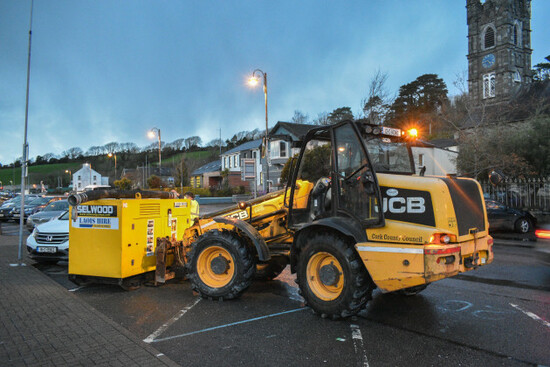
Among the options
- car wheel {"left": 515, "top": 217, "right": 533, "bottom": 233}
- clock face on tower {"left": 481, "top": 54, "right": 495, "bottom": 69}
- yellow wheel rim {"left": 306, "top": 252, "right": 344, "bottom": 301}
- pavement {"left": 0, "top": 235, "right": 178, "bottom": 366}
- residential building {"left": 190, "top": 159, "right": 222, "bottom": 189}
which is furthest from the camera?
Result: clock face on tower {"left": 481, "top": 54, "right": 495, "bottom": 69}

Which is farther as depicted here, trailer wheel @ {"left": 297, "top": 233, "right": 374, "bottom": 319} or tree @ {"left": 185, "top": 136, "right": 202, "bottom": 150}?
tree @ {"left": 185, "top": 136, "right": 202, "bottom": 150}

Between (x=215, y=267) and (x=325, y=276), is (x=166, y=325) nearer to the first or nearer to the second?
(x=215, y=267)

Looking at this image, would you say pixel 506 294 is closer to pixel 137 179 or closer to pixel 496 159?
pixel 496 159

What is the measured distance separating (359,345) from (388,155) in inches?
107

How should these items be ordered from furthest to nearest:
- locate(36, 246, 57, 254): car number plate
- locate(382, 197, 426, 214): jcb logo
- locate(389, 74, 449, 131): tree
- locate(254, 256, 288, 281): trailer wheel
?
locate(389, 74, 449, 131): tree
locate(36, 246, 57, 254): car number plate
locate(254, 256, 288, 281): trailer wheel
locate(382, 197, 426, 214): jcb logo

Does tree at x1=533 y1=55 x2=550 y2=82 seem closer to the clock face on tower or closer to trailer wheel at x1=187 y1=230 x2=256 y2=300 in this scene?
the clock face on tower

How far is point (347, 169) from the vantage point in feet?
17.8

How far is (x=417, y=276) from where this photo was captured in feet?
15.3

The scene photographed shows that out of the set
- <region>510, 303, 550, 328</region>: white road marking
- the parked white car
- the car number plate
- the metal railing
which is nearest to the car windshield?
the parked white car

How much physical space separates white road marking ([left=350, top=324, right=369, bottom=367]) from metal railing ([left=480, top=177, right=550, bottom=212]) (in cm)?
1623

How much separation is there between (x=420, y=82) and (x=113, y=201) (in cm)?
7055

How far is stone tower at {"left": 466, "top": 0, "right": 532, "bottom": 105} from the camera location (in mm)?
74188

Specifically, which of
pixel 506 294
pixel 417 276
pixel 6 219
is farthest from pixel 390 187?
pixel 6 219

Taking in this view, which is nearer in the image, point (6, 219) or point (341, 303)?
point (341, 303)
